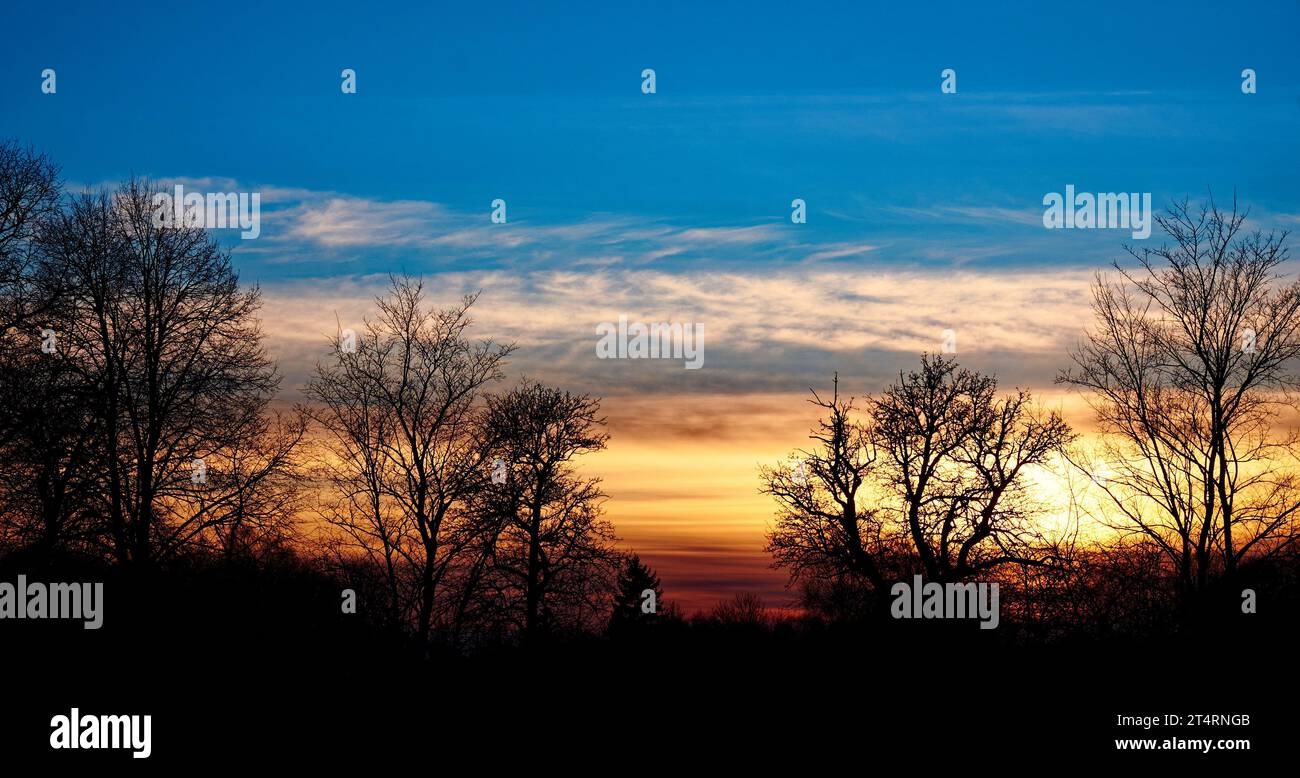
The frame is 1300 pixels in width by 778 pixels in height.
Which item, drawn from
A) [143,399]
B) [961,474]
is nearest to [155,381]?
[143,399]

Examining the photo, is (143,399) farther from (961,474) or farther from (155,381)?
(961,474)

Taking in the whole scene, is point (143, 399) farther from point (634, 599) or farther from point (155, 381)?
point (634, 599)

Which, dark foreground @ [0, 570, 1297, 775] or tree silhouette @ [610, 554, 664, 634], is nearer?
dark foreground @ [0, 570, 1297, 775]

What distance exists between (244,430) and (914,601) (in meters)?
20.0
